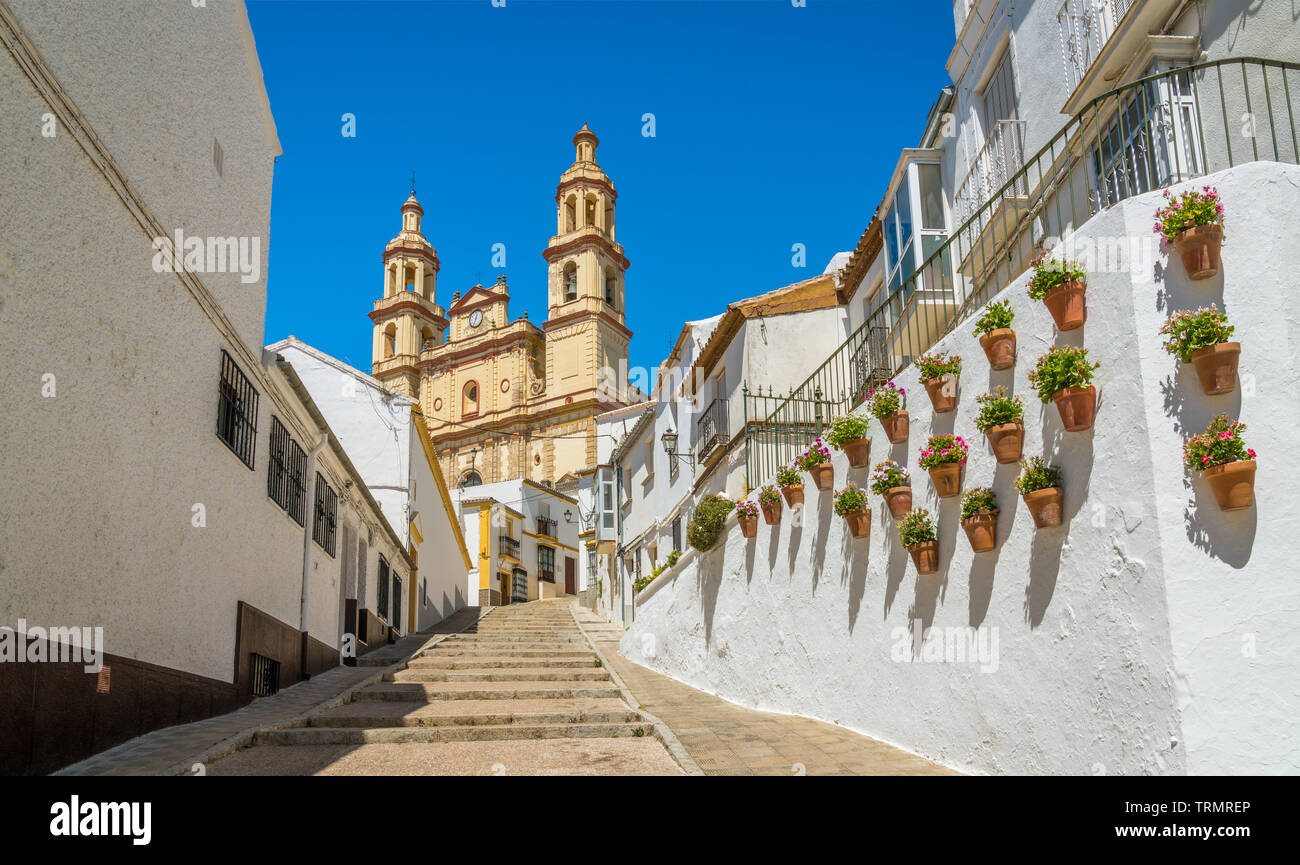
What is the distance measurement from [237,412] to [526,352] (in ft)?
167

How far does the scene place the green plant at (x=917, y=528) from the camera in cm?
733

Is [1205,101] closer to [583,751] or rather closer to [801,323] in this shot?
[583,751]

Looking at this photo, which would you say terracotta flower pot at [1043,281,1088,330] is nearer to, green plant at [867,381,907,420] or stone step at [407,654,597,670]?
green plant at [867,381,907,420]

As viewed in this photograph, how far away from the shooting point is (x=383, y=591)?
18.5 metres

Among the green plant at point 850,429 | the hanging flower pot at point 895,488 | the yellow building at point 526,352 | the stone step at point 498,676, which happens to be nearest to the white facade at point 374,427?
the stone step at point 498,676

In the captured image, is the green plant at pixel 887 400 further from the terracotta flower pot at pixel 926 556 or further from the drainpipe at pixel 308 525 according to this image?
the drainpipe at pixel 308 525

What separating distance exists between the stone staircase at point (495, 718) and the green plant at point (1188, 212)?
4.44 metres

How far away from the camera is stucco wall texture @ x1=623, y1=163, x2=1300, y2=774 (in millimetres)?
4863

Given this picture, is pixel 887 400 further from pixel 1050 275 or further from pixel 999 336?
pixel 1050 275

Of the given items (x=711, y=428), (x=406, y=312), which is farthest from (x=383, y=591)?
(x=406, y=312)

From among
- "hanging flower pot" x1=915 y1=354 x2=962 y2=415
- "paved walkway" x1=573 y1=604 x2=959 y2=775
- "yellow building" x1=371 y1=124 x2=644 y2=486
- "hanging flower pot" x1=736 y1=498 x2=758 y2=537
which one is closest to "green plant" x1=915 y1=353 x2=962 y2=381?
"hanging flower pot" x1=915 y1=354 x2=962 y2=415

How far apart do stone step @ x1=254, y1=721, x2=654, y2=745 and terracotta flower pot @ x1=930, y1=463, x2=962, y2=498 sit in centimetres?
333

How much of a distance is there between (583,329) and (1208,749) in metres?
52.8
